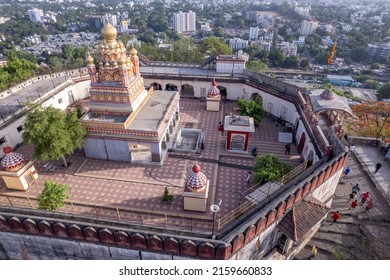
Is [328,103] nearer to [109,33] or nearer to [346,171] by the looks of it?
[346,171]

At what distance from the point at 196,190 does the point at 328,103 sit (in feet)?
43.3

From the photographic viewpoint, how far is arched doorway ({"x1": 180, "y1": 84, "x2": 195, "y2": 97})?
36.3 m

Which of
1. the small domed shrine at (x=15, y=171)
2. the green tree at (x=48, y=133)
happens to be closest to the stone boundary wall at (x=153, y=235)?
the small domed shrine at (x=15, y=171)

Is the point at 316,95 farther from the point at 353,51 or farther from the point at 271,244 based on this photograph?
the point at 353,51

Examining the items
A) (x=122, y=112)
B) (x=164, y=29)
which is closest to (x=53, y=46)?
(x=164, y=29)

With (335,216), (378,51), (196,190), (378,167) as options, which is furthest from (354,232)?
(378,51)

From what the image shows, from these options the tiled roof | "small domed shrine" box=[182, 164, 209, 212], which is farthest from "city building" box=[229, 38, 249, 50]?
the tiled roof

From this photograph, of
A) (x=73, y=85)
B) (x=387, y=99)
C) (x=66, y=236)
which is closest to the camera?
(x=66, y=236)

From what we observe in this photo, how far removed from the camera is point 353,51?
114000 millimetres

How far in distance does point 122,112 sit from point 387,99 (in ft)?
275

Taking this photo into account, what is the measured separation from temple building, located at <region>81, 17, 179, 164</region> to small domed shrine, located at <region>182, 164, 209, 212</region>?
563 centimetres

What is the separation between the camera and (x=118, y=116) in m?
23.8

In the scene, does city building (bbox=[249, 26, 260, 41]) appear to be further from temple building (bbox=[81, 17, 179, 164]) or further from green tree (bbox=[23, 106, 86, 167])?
green tree (bbox=[23, 106, 86, 167])

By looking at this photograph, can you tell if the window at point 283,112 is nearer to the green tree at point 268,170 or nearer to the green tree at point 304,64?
the green tree at point 268,170
